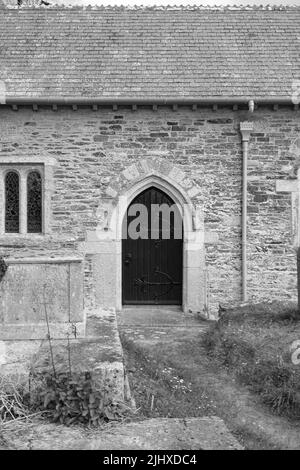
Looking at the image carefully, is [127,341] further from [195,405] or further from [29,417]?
[29,417]

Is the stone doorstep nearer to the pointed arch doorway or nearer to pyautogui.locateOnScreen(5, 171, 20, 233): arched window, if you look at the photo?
the pointed arch doorway

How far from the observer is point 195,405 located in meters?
5.07

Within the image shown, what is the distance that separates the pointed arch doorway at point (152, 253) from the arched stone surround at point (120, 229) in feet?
1.14

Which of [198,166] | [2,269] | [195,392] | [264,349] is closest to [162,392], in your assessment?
[195,392]

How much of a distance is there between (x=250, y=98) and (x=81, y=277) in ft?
18.0

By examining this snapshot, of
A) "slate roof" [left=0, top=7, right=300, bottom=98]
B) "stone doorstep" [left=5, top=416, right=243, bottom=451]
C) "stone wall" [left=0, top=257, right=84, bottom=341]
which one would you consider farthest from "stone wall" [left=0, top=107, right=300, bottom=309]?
"stone doorstep" [left=5, top=416, right=243, bottom=451]

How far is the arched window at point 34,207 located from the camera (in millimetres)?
9938

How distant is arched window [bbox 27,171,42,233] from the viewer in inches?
391

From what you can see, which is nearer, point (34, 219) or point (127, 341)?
point (127, 341)

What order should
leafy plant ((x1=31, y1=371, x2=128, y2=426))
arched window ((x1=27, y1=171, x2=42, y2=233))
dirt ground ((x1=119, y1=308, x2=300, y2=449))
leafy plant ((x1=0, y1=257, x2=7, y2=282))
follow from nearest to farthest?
1. leafy plant ((x1=31, y1=371, x2=128, y2=426))
2. dirt ground ((x1=119, y1=308, x2=300, y2=449))
3. leafy plant ((x1=0, y1=257, x2=7, y2=282))
4. arched window ((x1=27, y1=171, x2=42, y2=233))

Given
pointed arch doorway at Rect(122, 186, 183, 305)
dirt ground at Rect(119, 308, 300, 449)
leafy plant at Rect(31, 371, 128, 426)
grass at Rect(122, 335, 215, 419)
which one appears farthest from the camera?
pointed arch doorway at Rect(122, 186, 183, 305)

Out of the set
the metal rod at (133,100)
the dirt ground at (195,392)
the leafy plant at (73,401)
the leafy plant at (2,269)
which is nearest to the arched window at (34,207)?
the metal rod at (133,100)

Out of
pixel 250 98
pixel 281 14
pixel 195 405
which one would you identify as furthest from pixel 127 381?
pixel 281 14

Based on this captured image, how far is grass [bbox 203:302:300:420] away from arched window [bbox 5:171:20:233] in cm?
458
